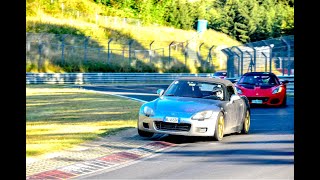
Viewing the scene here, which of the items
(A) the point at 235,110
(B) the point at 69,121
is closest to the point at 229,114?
(A) the point at 235,110

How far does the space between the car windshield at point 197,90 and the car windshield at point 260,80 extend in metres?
10.2

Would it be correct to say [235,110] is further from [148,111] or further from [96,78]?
[96,78]

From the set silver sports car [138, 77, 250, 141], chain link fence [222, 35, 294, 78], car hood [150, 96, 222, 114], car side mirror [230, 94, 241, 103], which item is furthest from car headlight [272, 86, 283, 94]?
car hood [150, 96, 222, 114]

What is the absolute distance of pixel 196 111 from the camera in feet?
41.1

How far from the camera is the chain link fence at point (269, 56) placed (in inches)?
1362

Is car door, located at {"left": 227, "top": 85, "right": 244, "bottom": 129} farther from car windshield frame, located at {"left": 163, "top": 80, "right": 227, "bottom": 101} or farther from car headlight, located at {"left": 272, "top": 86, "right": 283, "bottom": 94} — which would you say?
car headlight, located at {"left": 272, "top": 86, "right": 283, "bottom": 94}

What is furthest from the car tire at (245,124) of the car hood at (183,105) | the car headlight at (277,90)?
the car headlight at (277,90)

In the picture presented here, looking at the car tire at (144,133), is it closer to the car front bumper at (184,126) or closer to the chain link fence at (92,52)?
the car front bumper at (184,126)

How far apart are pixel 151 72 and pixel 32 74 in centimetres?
1425

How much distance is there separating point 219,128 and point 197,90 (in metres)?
1.49
